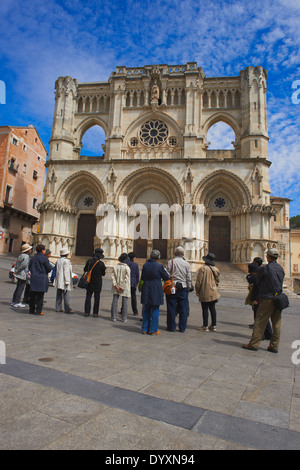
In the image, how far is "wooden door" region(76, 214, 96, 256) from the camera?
26.6m

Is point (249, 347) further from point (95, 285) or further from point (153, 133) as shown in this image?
point (153, 133)

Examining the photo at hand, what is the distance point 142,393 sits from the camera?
3.05m

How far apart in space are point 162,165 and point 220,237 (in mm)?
7519

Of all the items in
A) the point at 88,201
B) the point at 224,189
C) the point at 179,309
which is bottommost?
the point at 179,309

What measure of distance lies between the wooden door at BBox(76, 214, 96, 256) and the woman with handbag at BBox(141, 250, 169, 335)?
20.4 metres

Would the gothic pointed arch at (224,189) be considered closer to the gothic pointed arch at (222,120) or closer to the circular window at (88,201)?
the gothic pointed arch at (222,120)

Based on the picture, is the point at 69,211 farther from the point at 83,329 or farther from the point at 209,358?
the point at 209,358

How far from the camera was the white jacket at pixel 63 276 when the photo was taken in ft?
27.1

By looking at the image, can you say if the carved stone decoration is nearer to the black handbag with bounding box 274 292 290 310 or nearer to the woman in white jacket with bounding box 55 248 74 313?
the woman in white jacket with bounding box 55 248 74 313

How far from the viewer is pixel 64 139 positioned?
88.1 feet

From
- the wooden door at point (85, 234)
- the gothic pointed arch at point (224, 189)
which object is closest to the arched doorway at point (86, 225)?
the wooden door at point (85, 234)

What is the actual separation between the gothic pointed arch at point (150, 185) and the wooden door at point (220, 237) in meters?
3.60

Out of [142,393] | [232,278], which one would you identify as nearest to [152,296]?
[142,393]

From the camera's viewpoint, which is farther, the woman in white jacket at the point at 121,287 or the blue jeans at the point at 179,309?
the woman in white jacket at the point at 121,287
